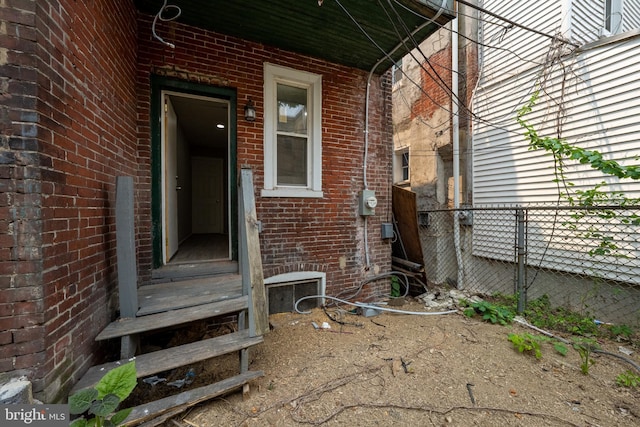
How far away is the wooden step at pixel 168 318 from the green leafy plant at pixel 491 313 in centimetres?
311

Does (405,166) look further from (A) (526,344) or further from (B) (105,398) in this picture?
(B) (105,398)

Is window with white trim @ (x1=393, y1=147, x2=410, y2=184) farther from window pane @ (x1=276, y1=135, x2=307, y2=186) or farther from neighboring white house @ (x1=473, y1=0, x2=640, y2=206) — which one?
window pane @ (x1=276, y1=135, x2=307, y2=186)

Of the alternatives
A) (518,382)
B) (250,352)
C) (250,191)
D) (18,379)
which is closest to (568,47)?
(518,382)

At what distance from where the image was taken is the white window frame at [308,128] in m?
3.31

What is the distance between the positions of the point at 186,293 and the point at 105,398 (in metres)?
1.11

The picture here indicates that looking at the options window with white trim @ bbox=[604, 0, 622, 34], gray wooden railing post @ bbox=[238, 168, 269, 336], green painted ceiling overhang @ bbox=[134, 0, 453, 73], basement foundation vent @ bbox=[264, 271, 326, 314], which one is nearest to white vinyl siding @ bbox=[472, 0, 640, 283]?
window with white trim @ bbox=[604, 0, 622, 34]

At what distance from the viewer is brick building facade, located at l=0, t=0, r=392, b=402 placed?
1273mm

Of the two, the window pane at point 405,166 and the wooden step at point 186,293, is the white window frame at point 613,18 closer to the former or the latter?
the window pane at point 405,166

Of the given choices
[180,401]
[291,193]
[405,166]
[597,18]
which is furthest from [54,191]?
[597,18]

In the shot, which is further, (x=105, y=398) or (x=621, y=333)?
(x=621, y=333)

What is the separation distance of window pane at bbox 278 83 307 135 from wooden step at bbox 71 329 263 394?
8.77 ft

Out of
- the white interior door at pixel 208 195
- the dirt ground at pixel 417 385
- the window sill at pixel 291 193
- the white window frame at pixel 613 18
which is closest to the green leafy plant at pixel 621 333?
the dirt ground at pixel 417 385

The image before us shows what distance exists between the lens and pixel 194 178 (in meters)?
7.09

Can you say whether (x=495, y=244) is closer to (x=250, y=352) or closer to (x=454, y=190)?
(x=454, y=190)
